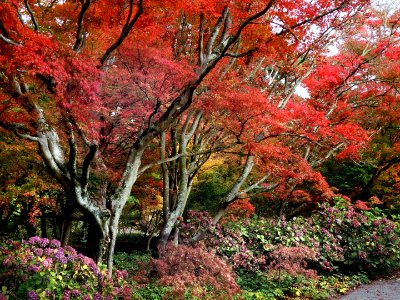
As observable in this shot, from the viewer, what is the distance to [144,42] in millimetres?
9734

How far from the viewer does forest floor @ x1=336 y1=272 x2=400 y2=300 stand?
29.2 feet

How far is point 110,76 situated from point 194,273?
479cm

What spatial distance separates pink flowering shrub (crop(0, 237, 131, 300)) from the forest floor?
6332 mm

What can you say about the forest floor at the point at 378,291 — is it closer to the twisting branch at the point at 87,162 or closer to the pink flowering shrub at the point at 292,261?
the pink flowering shrub at the point at 292,261

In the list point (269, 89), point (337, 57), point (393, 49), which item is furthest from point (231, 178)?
point (393, 49)

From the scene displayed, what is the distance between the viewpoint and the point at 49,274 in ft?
14.9

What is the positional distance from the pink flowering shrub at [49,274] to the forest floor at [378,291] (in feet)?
20.8

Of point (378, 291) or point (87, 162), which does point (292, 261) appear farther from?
point (87, 162)

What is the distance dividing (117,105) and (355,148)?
8.75 meters

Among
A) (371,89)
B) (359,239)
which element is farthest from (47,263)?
(371,89)

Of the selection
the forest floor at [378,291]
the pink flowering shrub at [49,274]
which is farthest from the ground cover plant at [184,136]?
the forest floor at [378,291]

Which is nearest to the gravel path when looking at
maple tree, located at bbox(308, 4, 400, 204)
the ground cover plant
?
the ground cover plant

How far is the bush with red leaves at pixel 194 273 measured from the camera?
6535 mm

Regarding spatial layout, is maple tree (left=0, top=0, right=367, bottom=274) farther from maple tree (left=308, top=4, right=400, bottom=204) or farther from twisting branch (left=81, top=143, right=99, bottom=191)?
maple tree (left=308, top=4, right=400, bottom=204)
